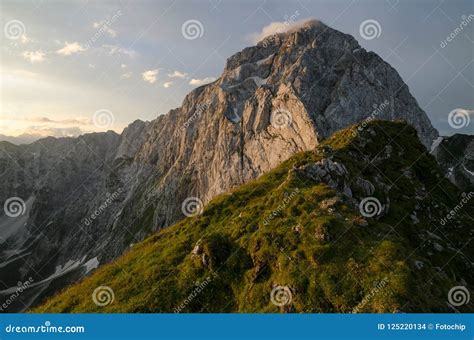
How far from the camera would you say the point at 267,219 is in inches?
1684

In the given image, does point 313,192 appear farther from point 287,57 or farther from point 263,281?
point 287,57

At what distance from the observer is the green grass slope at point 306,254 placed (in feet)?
105

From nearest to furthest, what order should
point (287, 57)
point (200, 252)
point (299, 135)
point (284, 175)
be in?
point (200, 252) < point (284, 175) < point (299, 135) < point (287, 57)

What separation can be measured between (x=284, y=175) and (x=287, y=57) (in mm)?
145044

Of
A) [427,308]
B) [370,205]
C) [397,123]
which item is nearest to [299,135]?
[397,123]

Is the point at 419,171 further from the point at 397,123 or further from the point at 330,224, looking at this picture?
the point at 330,224

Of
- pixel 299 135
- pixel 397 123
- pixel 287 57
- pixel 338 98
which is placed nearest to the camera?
pixel 397 123

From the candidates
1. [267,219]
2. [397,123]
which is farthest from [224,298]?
[397,123]

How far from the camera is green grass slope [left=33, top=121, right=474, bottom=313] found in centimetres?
3216

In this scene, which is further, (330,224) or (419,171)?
(419,171)

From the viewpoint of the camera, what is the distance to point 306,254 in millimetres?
35875

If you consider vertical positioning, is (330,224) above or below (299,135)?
below

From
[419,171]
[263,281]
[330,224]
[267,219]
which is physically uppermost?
[419,171]

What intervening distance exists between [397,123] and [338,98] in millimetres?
77904
